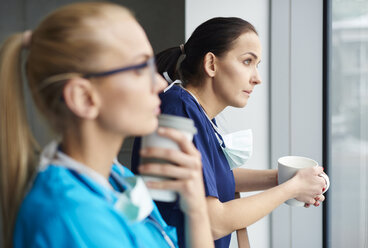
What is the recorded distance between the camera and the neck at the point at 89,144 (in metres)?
0.71

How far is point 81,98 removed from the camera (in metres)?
0.67

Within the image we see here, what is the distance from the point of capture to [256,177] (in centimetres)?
150

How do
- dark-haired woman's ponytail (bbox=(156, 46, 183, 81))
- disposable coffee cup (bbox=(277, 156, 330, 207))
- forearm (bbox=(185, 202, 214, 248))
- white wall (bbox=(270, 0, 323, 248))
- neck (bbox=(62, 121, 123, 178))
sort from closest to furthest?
neck (bbox=(62, 121, 123, 178)) < forearm (bbox=(185, 202, 214, 248)) < disposable coffee cup (bbox=(277, 156, 330, 207)) < dark-haired woman's ponytail (bbox=(156, 46, 183, 81)) < white wall (bbox=(270, 0, 323, 248))

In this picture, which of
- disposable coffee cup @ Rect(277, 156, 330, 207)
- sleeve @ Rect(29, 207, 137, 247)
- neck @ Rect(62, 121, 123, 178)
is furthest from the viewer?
disposable coffee cup @ Rect(277, 156, 330, 207)

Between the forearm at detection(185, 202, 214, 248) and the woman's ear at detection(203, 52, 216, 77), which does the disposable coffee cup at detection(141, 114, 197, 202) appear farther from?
the woman's ear at detection(203, 52, 216, 77)

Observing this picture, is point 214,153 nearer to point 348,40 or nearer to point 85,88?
point 85,88

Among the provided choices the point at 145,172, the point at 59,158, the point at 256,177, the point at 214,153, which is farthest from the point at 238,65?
the point at 59,158

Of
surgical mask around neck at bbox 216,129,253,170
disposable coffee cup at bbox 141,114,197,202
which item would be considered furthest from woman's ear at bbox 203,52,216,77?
disposable coffee cup at bbox 141,114,197,202

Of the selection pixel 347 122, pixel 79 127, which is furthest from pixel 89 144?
pixel 347 122

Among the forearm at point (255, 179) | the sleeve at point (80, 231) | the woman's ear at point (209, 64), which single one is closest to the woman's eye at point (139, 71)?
the sleeve at point (80, 231)

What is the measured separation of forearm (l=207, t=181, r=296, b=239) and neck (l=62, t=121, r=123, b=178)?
18.4 inches

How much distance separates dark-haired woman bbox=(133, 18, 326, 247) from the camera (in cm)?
115

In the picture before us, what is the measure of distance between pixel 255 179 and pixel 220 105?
1.08 ft

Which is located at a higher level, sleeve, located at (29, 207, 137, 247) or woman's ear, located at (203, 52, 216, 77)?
woman's ear, located at (203, 52, 216, 77)
